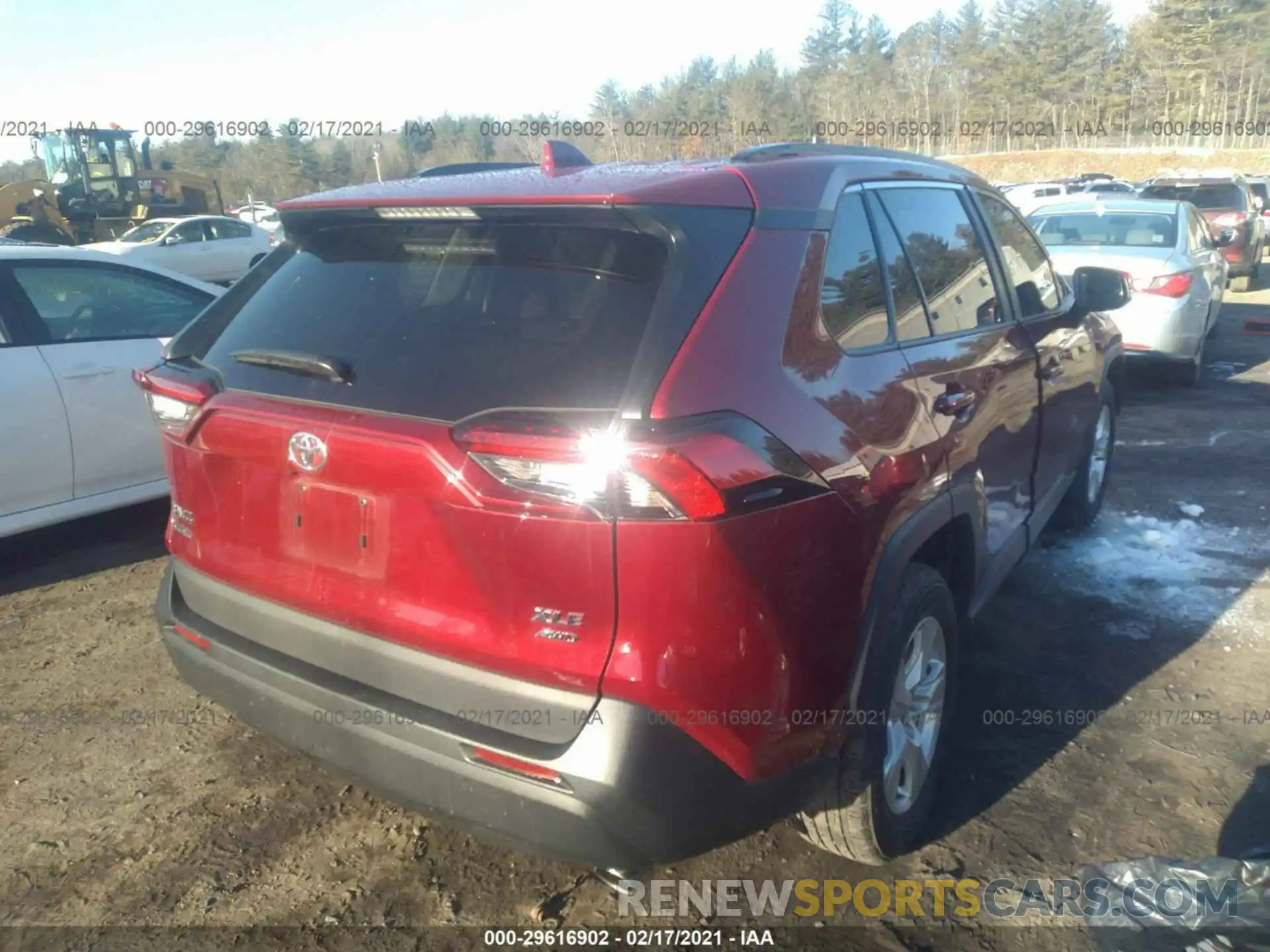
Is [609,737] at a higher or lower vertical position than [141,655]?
higher

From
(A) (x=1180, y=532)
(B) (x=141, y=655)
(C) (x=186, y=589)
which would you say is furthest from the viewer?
(A) (x=1180, y=532)

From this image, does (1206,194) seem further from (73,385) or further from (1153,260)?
(73,385)

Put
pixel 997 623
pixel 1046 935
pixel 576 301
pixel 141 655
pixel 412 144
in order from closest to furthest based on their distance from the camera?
pixel 576 301 < pixel 1046 935 < pixel 141 655 < pixel 997 623 < pixel 412 144

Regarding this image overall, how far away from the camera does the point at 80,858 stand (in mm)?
2758

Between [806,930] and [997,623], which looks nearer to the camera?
[806,930]

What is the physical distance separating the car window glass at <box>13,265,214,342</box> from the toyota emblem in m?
3.22

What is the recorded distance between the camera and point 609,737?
190 centimetres

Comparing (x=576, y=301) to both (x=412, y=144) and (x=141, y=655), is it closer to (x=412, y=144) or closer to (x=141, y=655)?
(x=141, y=655)

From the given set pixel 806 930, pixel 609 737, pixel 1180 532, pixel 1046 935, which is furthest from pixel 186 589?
pixel 1180 532

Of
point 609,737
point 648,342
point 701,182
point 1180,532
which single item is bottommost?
point 1180,532

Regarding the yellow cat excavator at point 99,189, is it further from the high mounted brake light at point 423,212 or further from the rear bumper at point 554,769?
the rear bumper at point 554,769

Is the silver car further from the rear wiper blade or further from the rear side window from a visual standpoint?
the rear wiper blade

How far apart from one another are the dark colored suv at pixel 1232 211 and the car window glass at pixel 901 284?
14720 millimetres

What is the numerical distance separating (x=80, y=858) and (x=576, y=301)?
2157 mm
